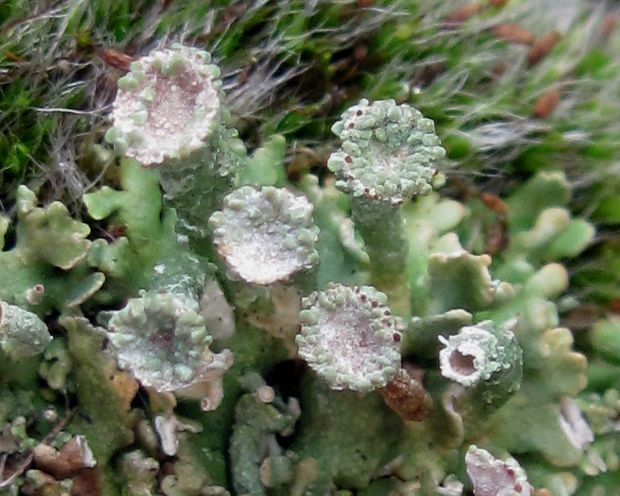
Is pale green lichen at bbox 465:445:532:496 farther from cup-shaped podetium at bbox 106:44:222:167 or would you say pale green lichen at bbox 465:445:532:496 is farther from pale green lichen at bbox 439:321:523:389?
cup-shaped podetium at bbox 106:44:222:167

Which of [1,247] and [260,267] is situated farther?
[1,247]

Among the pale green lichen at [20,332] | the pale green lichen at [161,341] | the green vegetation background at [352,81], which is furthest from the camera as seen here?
the green vegetation background at [352,81]

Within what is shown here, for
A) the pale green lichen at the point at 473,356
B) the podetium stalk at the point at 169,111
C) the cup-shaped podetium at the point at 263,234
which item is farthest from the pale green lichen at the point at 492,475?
the podetium stalk at the point at 169,111

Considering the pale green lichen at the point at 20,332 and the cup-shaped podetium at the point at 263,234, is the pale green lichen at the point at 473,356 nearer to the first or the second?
the cup-shaped podetium at the point at 263,234

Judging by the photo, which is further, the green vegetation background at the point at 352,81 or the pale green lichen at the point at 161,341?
the green vegetation background at the point at 352,81

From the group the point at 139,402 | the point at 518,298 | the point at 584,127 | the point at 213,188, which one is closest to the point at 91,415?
the point at 139,402

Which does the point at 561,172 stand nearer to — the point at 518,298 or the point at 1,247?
the point at 518,298

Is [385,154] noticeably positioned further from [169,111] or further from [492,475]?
[492,475]
